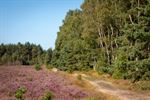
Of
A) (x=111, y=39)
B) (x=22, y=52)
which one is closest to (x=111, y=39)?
(x=111, y=39)

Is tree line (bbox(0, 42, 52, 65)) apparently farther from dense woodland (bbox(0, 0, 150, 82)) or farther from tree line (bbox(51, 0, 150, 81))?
tree line (bbox(51, 0, 150, 81))

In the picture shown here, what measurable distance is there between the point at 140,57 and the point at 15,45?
149m

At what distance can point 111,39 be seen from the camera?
47000 mm

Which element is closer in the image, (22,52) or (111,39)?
(111,39)

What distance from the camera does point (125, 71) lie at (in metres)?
33.1

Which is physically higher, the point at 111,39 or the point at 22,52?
the point at 22,52

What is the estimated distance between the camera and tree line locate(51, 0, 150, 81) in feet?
94.8

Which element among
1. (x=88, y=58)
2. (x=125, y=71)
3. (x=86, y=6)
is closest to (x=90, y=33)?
(x=86, y=6)

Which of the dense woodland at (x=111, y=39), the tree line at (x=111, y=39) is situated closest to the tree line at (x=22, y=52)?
the dense woodland at (x=111, y=39)

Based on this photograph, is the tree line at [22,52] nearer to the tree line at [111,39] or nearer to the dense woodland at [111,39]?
the dense woodland at [111,39]

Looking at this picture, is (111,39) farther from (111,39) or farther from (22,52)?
(22,52)

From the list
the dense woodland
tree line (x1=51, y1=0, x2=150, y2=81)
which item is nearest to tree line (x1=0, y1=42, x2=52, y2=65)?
the dense woodland

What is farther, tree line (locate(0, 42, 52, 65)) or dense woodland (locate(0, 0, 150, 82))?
tree line (locate(0, 42, 52, 65))

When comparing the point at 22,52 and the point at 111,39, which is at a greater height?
the point at 22,52
